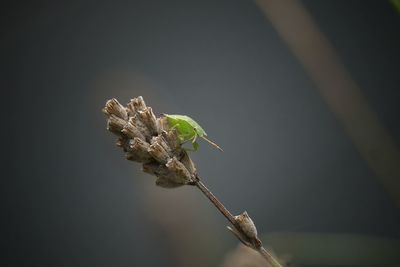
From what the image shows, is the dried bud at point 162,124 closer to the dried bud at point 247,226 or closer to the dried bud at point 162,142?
the dried bud at point 162,142

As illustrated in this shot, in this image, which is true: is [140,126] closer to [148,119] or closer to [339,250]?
[148,119]

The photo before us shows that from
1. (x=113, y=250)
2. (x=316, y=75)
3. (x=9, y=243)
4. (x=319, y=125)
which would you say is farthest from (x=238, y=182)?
(x=316, y=75)

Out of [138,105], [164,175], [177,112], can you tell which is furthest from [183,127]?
[177,112]

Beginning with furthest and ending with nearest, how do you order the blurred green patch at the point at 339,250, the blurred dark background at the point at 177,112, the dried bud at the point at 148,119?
the blurred dark background at the point at 177,112 → the blurred green patch at the point at 339,250 → the dried bud at the point at 148,119

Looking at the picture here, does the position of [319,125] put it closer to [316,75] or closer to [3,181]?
[316,75]

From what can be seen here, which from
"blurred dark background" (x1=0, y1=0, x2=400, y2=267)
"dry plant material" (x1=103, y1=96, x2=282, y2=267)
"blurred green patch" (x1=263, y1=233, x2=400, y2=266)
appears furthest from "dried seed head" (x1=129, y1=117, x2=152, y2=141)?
"blurred dark background" (x1=0, y1=0, x2=400, y2=267)

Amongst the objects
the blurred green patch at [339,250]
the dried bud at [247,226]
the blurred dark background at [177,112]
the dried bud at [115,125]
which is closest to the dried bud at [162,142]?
the dried bud at [115,125]
